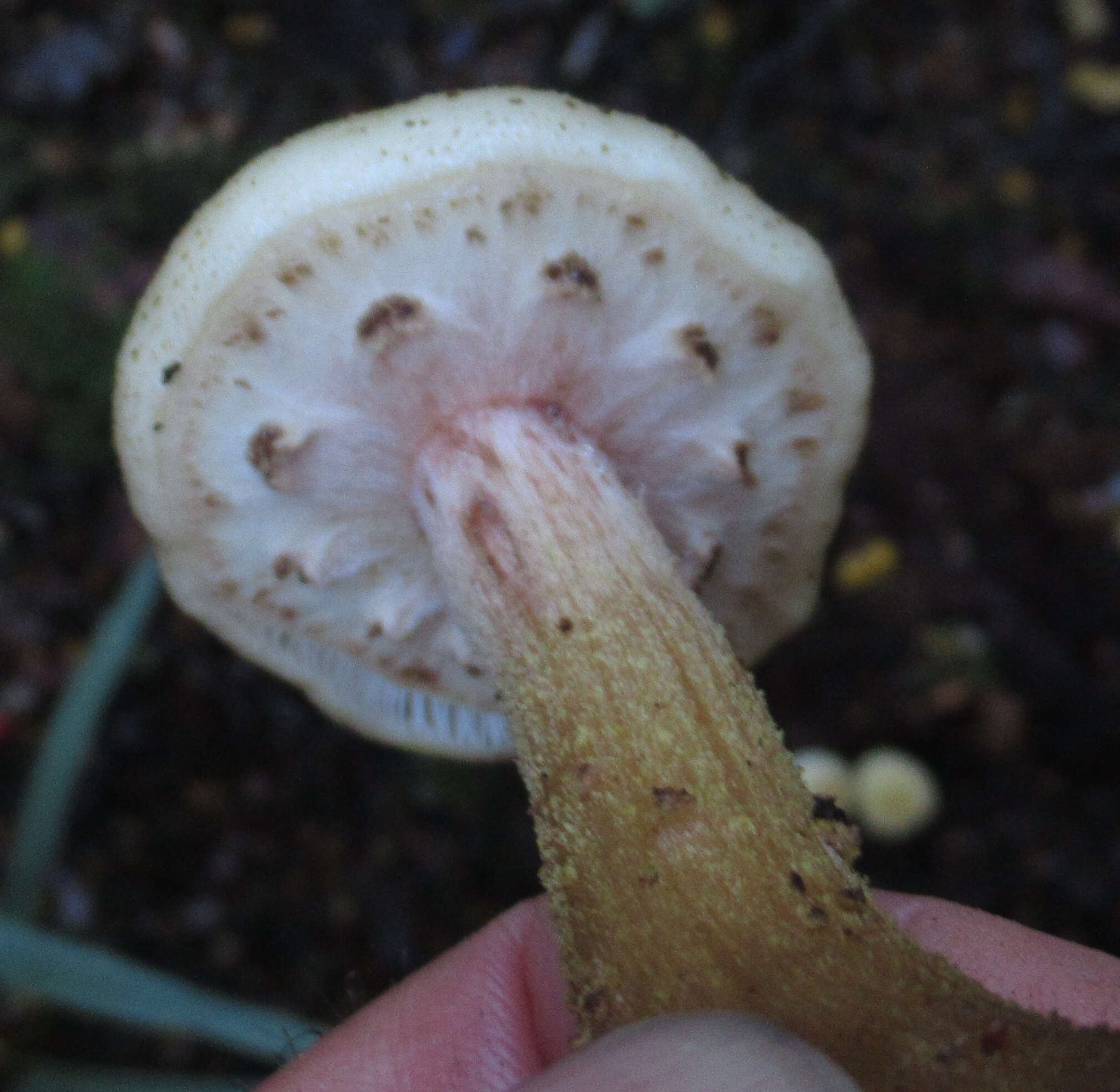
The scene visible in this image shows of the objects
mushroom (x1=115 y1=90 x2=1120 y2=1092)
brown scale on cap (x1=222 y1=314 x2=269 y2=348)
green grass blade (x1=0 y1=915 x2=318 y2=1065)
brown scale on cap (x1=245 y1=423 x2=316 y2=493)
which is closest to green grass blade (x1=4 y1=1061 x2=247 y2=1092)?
green grass blade (x1=0 y1=915 x2=318 y2=1065)

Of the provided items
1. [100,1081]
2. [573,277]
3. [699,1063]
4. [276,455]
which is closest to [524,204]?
[573,277]

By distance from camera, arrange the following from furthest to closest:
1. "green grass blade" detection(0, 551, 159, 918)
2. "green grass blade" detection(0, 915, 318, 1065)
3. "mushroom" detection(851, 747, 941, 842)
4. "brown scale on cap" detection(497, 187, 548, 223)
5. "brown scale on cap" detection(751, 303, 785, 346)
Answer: "mushroom" detection(851, 747, 941, 842) < "green grass blade" detection(0, 551, 159, 918) < "green grass blade" detection(0, 915, 318, 1065) < "brown scale on cap" detection(751, 303, 785, 346) < "brown scale on cap" detection(497, 187, 548, 223)

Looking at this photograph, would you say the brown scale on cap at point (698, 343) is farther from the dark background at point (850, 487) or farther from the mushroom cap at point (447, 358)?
the dark background at point (850, 487)

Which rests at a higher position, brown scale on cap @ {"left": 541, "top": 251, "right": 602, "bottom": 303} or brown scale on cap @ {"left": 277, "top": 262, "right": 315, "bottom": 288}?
brown scale on cap @ {"left": 541, "top": 251, "right": 602, "bottom": 303}

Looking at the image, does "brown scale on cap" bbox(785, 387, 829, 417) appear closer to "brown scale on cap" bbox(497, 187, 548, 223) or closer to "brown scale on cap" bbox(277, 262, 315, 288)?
"brown scale on cap" bbox(497, 187, 548, 223)

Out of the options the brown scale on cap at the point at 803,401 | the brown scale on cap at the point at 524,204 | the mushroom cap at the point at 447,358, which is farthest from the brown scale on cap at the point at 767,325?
the brown scale on cap at the point at 524,204

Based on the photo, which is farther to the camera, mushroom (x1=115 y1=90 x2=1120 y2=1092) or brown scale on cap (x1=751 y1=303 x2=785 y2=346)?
brown scale on cap (x1=751 y1=303 x2=785 y2=346)
